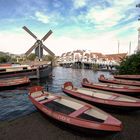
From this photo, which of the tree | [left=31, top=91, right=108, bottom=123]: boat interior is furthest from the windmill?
[left=31, top=91, right=108, bottom=123]: boat interior

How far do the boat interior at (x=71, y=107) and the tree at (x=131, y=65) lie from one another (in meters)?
26.5

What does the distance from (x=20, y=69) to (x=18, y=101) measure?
25.9 metres

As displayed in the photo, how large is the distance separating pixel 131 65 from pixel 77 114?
31.0 m

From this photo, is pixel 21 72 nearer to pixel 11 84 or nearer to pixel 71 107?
pixel 11 84

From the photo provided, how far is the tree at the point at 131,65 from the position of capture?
38719 mm

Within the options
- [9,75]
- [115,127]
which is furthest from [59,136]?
[9,75]

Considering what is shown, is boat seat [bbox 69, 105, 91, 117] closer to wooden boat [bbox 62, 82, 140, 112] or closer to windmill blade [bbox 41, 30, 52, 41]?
wooden boat [bbox 62, 82, 140, 112]

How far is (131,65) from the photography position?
1581 inches

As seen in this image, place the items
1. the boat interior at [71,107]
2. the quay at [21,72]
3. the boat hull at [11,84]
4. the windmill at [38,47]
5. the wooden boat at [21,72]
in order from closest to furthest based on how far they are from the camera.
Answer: the boat interior at [71,107] → the boat hull at [11,84] → the quay at [21,72] → the wooden boat at [21,72] → the windmill at [38,47]

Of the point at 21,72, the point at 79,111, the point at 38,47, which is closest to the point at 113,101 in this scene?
the point at 79,111

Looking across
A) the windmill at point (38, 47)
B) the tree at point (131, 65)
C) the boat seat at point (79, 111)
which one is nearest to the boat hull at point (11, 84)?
the boat seat at point (79, 111)

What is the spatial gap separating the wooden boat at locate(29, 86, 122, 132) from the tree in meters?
26.5

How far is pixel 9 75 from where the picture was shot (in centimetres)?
4378

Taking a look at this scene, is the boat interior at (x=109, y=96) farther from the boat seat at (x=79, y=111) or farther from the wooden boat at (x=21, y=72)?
the wooden boat at (x=21, y=72)
